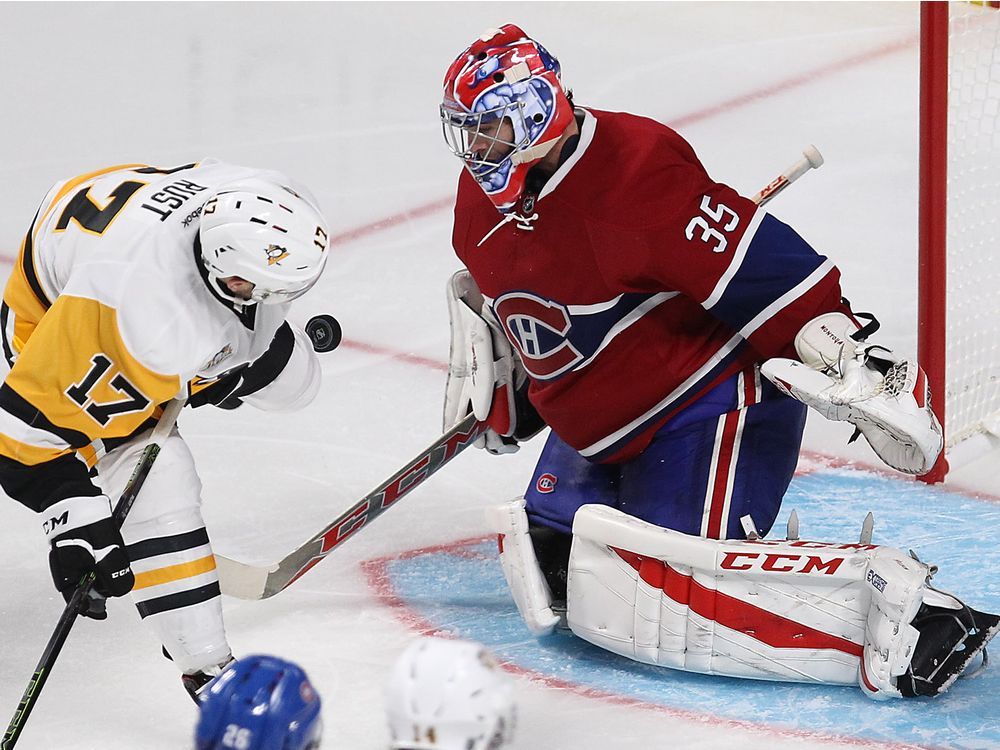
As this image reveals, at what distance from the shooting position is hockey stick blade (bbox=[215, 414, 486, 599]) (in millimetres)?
2920

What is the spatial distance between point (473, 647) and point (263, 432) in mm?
2457

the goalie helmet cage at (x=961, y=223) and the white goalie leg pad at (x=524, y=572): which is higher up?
the goalie helmet cage at (x=961, y=223)

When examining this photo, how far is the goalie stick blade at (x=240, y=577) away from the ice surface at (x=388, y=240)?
3.0 inches

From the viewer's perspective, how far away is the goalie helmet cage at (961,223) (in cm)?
329

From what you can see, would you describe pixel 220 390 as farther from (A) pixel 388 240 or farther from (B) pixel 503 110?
(A) pixel 388 240

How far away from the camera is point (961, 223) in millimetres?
3711

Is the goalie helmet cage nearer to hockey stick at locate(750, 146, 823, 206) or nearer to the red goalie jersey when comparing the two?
hockey stick at locate(750, 146, 823, 206)

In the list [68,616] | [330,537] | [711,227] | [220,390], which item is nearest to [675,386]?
[711,227]

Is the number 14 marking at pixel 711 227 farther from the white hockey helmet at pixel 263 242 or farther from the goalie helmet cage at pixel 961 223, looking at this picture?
the goalie helmet cage at pixel 961 223

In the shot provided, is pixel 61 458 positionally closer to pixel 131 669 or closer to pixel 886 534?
pixel 131 669

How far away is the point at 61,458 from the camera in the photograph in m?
2.49

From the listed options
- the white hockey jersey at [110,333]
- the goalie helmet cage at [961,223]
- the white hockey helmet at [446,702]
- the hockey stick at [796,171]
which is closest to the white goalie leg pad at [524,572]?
the white hockey jersey at [110,333]

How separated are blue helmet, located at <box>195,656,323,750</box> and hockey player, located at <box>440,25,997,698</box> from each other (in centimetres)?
132

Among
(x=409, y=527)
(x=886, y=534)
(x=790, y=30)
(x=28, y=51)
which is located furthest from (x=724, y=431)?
(x=28, y=51)
